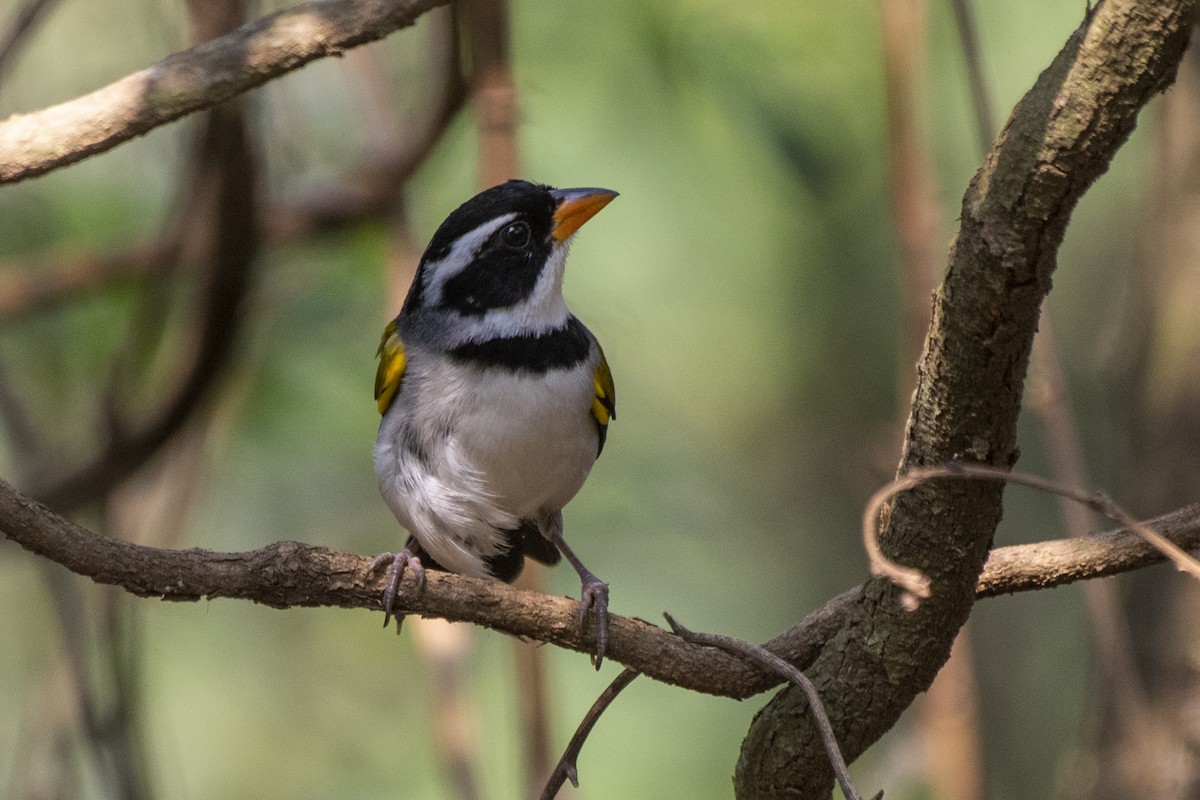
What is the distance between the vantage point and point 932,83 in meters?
6.86

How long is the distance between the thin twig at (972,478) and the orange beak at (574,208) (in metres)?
1.95

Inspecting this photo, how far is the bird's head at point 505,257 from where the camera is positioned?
3.93 metres

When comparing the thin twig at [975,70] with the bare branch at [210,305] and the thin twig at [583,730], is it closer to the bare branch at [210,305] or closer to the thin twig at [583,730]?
the thin twig at [583,730]

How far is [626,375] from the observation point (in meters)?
7.82

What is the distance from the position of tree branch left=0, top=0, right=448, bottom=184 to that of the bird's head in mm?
1181

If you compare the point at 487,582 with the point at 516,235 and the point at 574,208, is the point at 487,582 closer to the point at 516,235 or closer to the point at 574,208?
the point at 516,235

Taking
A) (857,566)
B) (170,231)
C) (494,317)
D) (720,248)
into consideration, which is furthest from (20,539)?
(857,566)

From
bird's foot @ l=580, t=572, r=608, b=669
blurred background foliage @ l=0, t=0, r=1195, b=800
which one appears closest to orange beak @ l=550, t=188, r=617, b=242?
blurred background foliage @ l=0, t=0, r=1195, b=800

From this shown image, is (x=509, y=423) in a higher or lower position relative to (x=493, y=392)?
lower

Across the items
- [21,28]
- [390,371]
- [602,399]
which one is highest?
[21,28]

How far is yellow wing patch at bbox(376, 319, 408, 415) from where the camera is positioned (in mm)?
3930

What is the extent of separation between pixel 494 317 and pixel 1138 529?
2.16 m

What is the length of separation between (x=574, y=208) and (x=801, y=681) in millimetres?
2053

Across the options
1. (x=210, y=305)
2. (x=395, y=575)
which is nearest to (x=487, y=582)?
(x=395, y=575)
